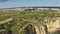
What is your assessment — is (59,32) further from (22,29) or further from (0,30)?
(0,30)

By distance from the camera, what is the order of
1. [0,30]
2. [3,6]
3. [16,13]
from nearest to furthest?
1. [0,30]
2. [16,13]
3. [3,6]

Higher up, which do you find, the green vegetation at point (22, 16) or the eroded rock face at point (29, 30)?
the green vegetation at point (22, 16)

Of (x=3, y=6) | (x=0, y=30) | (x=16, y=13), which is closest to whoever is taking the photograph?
(x=0, y=30)

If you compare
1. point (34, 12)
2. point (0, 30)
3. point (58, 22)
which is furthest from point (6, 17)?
point (58, 22)

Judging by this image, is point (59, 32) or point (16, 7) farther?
point (16, 7)

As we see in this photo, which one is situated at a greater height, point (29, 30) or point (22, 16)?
point (22, 16)

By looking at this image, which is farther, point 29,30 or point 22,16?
point 22,16

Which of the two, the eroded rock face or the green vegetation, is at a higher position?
the green vegetation

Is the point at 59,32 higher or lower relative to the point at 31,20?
lower
